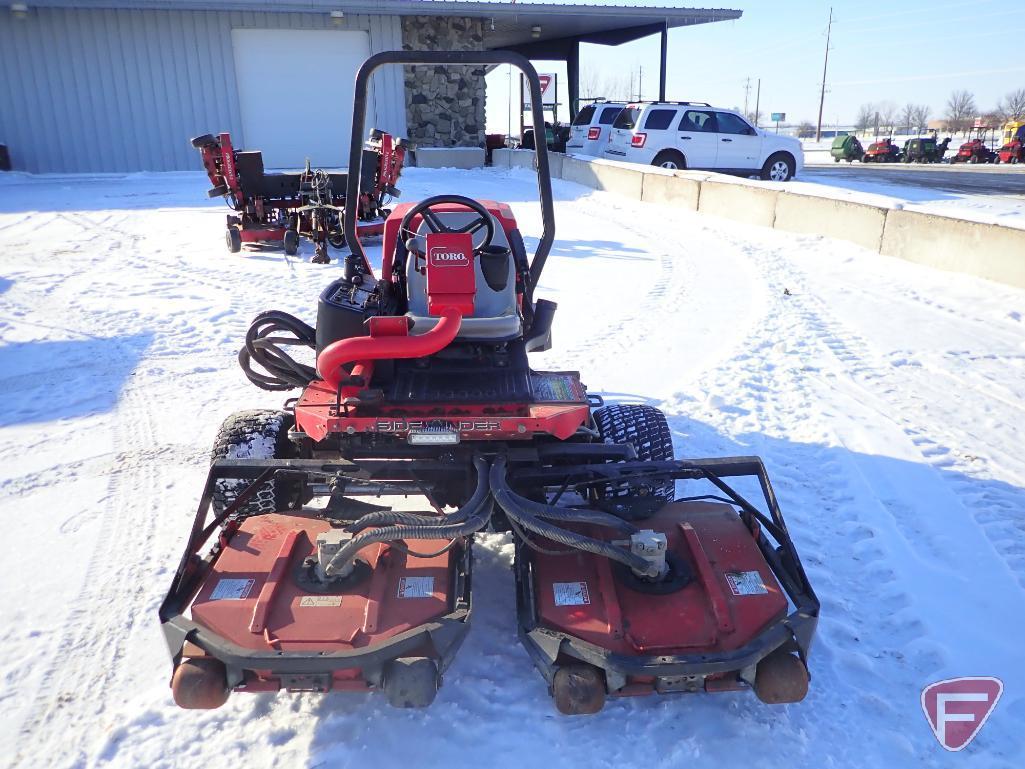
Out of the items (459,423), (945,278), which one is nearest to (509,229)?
(459,423)

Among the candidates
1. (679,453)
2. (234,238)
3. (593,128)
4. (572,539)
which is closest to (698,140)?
(593,128)

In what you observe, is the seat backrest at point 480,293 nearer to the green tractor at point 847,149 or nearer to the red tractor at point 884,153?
the red tractor at point 884,153

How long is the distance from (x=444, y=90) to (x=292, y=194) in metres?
12.3

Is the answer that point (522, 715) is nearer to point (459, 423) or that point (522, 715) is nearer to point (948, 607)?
point (459, 423)

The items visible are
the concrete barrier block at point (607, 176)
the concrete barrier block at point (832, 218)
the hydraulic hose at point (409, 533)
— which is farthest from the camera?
the concrete barrier block at point (607, 176)

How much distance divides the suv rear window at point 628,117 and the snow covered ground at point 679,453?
820 centimetres

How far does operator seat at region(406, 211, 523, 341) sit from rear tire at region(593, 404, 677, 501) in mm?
569

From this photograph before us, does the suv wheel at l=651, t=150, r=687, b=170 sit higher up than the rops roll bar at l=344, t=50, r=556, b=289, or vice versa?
the rops roll bar at l=344, t=50, r=556, b=289

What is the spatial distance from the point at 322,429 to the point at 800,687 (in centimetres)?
183

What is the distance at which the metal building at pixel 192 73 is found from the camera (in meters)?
18.2

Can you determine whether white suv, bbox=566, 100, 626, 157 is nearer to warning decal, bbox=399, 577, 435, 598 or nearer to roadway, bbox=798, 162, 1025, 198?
roadway, bbox=798, 162, 1025, 198

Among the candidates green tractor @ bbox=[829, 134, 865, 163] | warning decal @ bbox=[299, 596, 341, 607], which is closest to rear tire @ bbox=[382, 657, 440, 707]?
warning decal @ bbox=[299, 596, 341, 607]

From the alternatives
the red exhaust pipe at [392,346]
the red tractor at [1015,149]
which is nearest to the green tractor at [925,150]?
the red tractor at [1015,149]

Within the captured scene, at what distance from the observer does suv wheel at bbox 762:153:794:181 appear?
1584cm
